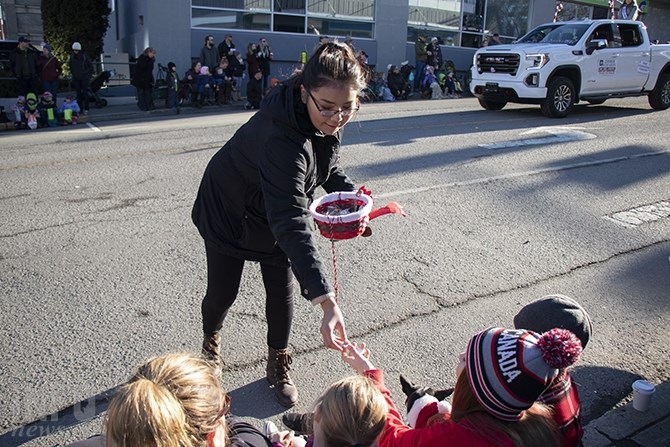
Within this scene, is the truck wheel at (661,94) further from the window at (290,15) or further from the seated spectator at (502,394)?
the seated spectator at (502,394)

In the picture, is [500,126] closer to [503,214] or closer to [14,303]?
[503,214]

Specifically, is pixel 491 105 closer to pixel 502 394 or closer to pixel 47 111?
pixel 47 111

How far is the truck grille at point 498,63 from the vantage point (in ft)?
43.1

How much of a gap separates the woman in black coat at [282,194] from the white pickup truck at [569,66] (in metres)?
10.9

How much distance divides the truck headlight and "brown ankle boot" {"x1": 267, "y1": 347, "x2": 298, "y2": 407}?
1113 cm

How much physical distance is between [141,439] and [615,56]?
14618mm

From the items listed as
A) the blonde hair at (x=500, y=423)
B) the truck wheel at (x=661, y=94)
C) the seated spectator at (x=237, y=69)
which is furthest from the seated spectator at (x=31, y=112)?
the truck wheel at (x=661, y=94)

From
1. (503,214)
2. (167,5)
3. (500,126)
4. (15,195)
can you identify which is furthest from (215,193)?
(167,5)

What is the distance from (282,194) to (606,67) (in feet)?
43.4

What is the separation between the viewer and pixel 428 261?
17.4 feet

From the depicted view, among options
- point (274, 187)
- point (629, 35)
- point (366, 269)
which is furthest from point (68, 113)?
point (629, 35)

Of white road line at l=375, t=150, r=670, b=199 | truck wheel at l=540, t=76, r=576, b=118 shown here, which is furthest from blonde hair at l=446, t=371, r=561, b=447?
truck wheel at l=540, t=76, r=576, b=118

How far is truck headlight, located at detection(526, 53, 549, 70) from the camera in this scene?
41.8ft

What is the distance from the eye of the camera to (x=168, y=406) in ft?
5.79
